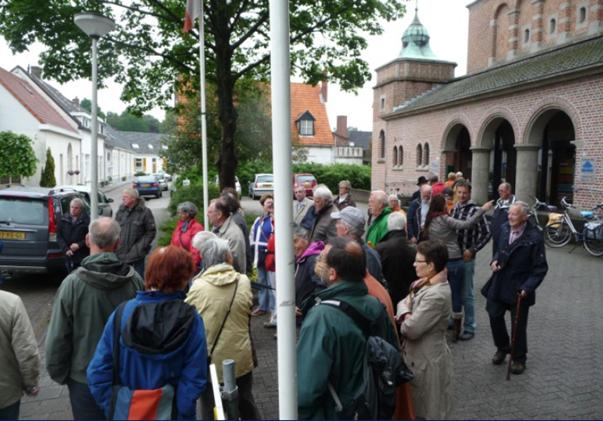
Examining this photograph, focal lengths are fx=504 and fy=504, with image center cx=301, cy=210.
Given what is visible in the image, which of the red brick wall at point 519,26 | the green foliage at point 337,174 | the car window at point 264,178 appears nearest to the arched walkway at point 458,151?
the red brick wall at point 519,26

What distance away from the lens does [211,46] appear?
43.4ft

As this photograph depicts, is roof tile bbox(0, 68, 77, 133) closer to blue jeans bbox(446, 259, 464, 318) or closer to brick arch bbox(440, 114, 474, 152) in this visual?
brick arch bbox(440, 114, 474, 152)

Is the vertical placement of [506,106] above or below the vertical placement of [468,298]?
above

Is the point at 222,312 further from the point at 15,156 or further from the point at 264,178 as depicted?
the point at 264,178

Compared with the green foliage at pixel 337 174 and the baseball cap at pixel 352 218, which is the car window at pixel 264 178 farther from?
the baseball cap at pixel 352 218

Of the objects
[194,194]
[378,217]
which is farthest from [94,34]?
[194,194]

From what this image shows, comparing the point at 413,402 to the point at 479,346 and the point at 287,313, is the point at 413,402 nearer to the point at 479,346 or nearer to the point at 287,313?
the point at 287,313

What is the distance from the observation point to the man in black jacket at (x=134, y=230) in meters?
7.06

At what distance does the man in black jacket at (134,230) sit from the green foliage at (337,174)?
3343cm

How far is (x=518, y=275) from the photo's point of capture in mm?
5195

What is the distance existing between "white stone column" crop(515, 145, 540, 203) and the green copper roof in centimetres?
1774

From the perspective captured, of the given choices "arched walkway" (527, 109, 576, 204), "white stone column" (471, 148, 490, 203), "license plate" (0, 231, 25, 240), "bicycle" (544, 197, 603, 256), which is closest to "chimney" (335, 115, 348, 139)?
"white stone column" (471, 148, 490, 203)

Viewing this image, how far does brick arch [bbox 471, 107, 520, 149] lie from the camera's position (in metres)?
20.1

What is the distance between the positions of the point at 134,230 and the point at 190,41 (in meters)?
9.05
